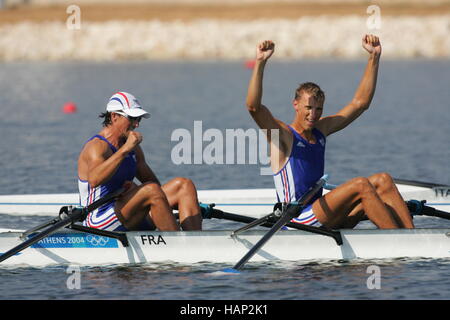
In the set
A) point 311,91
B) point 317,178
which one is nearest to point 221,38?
point 317,178

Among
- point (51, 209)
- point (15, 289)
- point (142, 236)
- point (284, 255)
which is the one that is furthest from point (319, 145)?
point (51, 209)

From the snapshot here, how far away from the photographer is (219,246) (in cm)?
1172

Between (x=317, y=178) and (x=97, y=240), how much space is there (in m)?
2.68

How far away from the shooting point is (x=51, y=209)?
15758mm

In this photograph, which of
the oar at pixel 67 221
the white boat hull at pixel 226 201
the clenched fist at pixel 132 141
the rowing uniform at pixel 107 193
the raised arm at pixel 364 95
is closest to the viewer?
the clenched fist at pixel 132 141

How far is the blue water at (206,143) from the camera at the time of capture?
11.1 metres

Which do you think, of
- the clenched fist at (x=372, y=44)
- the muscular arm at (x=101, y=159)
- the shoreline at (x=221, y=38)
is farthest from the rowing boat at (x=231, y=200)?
the shoreline at (x=221, y=38)

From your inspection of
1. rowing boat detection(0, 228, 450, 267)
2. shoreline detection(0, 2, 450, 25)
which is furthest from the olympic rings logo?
shoreline detection(0, 2, 450, 25)

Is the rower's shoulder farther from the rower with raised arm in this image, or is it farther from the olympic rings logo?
the rower with raised arm

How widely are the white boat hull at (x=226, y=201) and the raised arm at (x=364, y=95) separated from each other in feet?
12.1

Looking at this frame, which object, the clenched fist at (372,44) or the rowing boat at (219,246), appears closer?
the rowing boat at (219,246)

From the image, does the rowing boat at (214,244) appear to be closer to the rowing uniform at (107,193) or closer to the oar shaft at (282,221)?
the oar shaft at (282,221)

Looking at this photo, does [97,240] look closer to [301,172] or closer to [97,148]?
[97,148]

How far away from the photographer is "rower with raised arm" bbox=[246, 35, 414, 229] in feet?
37.4
